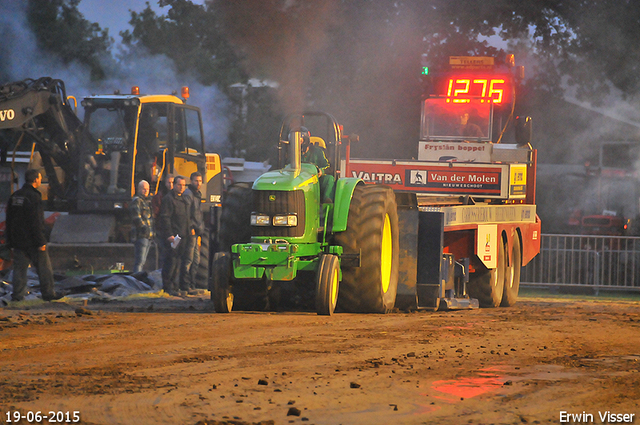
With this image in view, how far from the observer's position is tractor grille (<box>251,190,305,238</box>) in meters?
10.5

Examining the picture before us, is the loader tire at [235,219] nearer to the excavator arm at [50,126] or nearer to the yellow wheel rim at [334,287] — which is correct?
the yellow wheel rim at [334,287]

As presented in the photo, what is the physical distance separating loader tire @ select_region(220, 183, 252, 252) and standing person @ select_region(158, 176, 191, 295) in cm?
284

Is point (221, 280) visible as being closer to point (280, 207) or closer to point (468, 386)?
point (280, 207)

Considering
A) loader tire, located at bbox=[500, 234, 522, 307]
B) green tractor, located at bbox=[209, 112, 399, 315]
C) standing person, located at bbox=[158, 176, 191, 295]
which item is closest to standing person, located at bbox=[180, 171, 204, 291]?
standing person, located at bbox=[158, 176, 191, 295]

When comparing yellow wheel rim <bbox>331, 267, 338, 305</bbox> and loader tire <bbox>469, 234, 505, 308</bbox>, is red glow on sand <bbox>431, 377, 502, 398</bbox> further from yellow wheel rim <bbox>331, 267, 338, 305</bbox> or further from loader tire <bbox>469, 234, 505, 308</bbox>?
loader tire <bbox>469, 234, 505, 308</bbox>

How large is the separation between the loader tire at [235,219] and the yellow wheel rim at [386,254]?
1654mm

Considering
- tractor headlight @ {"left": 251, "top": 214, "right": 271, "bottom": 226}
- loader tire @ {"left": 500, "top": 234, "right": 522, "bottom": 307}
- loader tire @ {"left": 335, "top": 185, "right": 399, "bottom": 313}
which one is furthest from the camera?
loader tire @ {"left": 500, "top": 234, "right": 522, "bottom": 307}

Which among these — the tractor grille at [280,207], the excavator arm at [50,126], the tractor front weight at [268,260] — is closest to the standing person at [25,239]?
the tractor front weight at [268,260]

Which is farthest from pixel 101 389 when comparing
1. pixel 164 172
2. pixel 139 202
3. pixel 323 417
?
pixel 164 172

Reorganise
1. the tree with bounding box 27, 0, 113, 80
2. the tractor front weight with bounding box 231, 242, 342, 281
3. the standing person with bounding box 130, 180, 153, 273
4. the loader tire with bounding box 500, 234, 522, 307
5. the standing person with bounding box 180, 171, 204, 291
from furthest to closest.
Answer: the tree with bounding box 27, 0, 113, 80
the loader tire with bounding box 500, 234, 522, 307
the standing person with bounding box 130, 180, 153, 273
the standing person with bounding box 180, 171, 204, 291
the tractor front weight with bounding box 231, 242, 342, 281

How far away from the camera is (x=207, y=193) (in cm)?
1925

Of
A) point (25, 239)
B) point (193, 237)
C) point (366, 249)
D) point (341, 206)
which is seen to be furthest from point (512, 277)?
point (25, 239)

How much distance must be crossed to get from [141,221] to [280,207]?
16.1 ft

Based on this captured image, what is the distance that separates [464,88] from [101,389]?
41.0 feet
